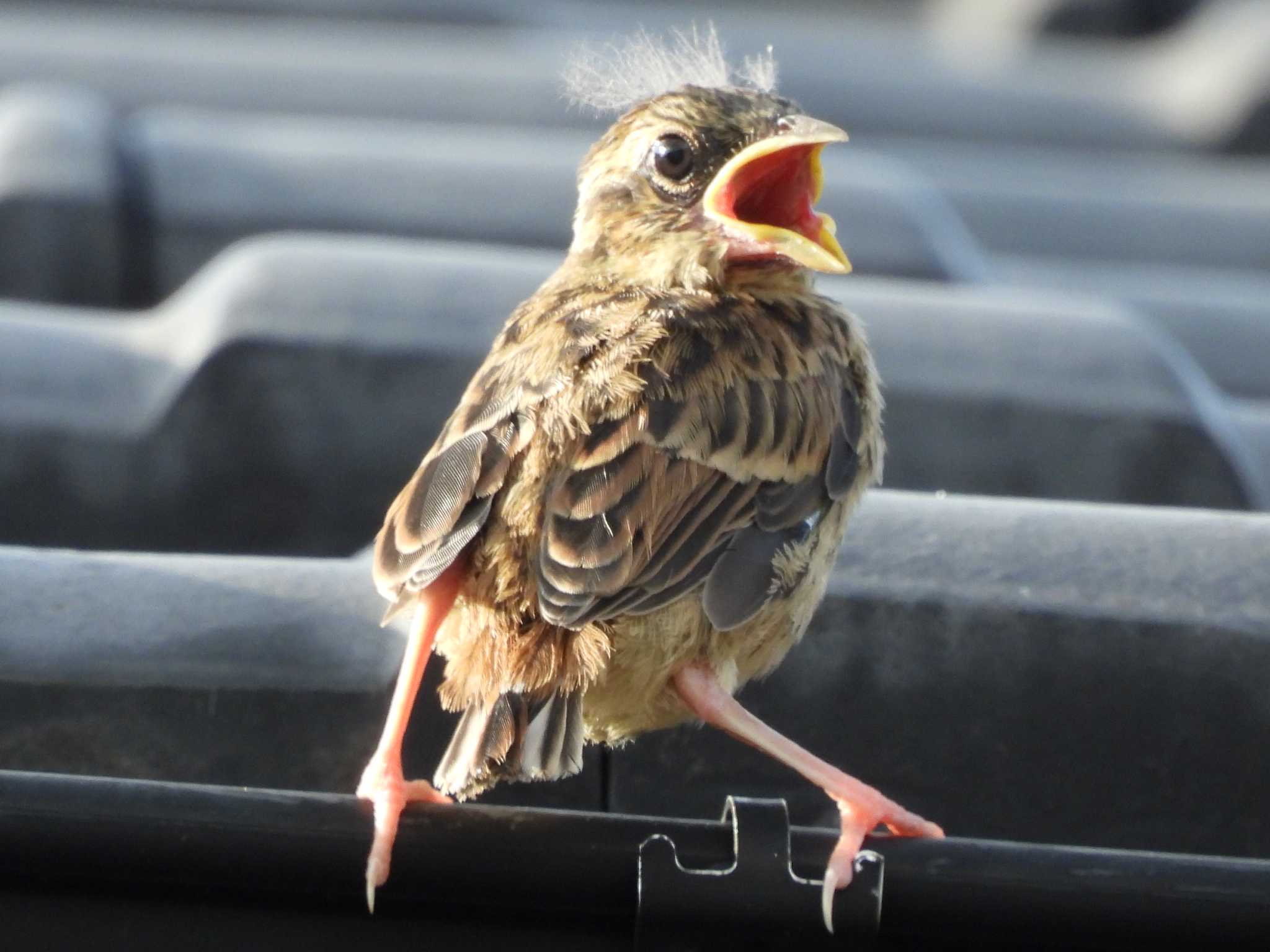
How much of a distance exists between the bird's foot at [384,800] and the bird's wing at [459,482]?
27 centimetres

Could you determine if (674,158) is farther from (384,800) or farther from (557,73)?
(557,73)

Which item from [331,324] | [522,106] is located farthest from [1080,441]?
[522,106]

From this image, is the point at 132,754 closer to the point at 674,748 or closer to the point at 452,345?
the point at 674,748

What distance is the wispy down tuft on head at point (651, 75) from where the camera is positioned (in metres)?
3.74

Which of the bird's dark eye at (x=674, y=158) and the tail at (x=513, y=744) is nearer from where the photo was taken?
the tail at (x=513, y=744)

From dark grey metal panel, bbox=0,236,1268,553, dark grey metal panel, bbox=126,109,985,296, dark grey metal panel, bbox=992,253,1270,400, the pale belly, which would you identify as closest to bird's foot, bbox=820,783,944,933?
the pale belly

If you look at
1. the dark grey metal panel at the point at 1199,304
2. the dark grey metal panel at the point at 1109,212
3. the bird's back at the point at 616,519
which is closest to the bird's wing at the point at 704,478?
the bird's back at the point at 616,519

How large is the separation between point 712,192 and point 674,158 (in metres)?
0.13

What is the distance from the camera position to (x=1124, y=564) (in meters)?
3.17

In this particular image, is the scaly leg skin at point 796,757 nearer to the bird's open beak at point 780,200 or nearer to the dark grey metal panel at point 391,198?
the bird's open beak at point 780,200

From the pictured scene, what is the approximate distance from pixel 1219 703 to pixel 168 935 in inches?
65.5

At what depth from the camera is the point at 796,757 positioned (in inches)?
109

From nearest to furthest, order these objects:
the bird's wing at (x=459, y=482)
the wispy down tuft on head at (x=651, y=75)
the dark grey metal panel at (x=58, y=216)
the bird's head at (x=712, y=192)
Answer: the bird's wing at (x=459, y=482)
the bird's head at (x=712, y=192)
the wispy down tuft on head at (x=651, y=75)
the dark grey metal panel at (x=58, y=216)

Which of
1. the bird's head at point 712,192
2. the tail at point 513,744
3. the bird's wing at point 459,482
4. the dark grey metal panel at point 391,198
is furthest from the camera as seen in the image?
the dark grey metal panel at point 391,198
